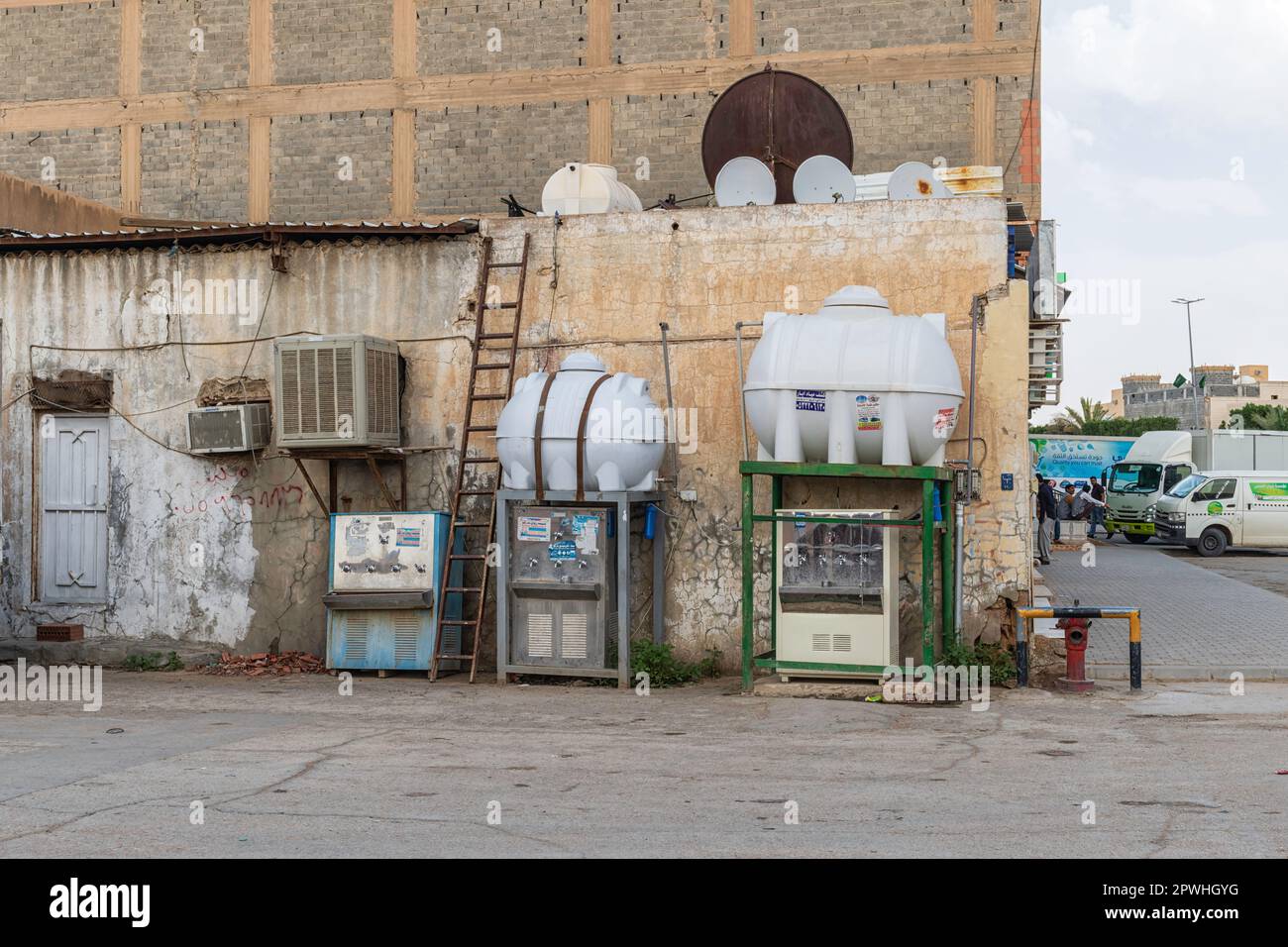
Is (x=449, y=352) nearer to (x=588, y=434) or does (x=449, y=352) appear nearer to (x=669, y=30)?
(x=588, y=434)

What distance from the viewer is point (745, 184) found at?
14.0 m

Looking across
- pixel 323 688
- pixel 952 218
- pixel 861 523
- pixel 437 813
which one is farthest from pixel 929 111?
pixel 437 813

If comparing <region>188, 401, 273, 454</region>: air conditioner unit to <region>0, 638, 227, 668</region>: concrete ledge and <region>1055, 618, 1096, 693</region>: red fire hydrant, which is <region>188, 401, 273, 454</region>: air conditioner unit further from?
<region>1055, 618, 1096, 693</region>: red fire hydrant

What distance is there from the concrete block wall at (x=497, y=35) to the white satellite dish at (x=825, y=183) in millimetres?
12990

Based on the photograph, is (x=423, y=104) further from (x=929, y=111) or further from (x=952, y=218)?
(x=952, y=218)

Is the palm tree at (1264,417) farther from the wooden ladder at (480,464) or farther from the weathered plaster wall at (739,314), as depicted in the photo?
the wooden ladder at (480,464)

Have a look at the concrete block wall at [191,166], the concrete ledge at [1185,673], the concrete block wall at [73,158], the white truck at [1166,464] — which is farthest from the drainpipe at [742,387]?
the white truck at [1166,464]

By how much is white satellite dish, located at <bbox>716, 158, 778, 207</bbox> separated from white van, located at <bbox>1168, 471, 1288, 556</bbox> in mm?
22071

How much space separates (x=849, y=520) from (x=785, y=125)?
18.2ft

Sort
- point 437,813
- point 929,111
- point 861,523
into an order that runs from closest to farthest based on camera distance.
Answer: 1. point 437,813
2. point 861,523
3. point 929,111

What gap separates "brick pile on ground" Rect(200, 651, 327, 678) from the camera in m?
14.1

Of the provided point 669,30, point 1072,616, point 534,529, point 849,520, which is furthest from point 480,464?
point 669,30

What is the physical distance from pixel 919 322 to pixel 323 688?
6.48m
